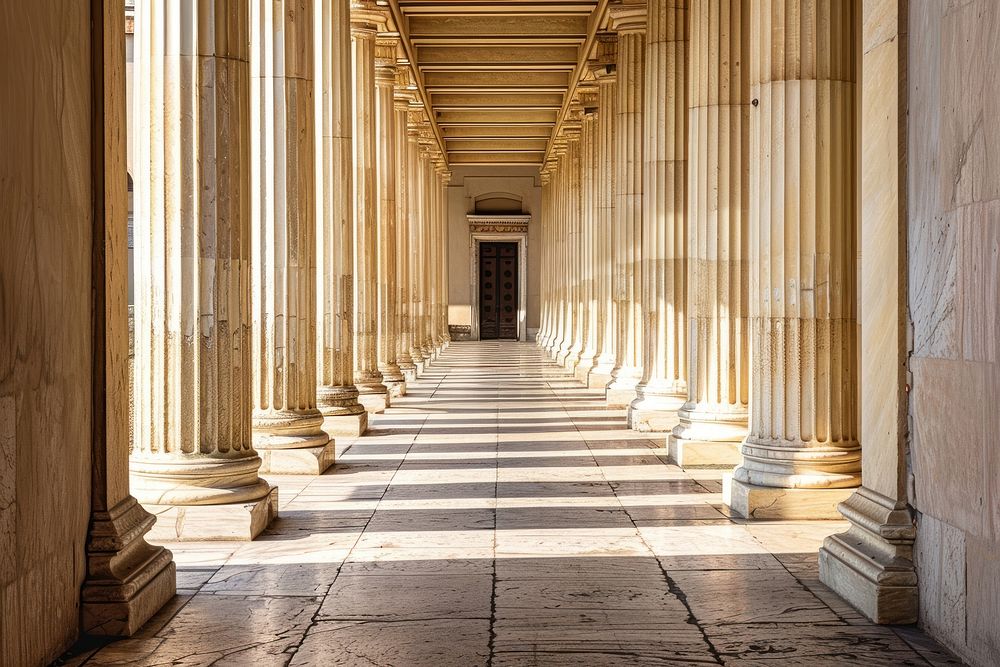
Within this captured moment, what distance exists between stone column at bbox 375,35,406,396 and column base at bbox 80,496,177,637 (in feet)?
51.4

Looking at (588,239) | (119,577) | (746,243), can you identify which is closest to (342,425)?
(746,243)

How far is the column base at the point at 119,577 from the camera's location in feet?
19.4

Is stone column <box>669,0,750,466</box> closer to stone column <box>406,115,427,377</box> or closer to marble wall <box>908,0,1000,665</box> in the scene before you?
marble wall <box>908,0,1000,665</box>

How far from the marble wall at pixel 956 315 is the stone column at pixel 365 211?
44.0 ft

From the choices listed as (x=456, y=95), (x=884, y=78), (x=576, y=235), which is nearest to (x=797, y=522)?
(x=884, y=78)

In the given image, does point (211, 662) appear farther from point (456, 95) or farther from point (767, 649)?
point (456, 95)

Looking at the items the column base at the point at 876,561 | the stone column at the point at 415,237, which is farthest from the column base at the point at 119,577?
the stone column at the point at 415,237

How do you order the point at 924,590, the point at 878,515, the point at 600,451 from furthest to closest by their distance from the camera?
the point at 600,451, the point at 878,515, the point at 924,590

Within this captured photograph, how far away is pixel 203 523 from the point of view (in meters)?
8.20

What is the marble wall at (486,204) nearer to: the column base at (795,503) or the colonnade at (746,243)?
the colonnade at (746,243)

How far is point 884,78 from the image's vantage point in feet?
21.6

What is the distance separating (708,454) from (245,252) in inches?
236

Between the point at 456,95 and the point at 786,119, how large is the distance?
92.1ft

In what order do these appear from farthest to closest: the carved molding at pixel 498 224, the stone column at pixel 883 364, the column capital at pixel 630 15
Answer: the carved molding at pixel 498 224
the column capital at pixel 630 15
the stone column at pixel 883 364
